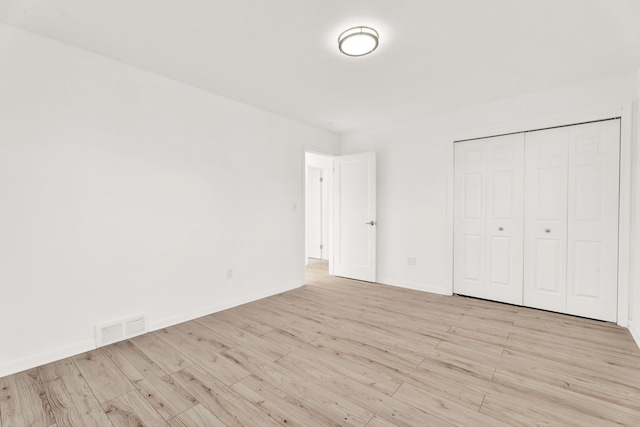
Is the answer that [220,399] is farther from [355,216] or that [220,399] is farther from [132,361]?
[355,216]

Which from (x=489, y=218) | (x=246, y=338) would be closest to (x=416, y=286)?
(x=489, y=218)

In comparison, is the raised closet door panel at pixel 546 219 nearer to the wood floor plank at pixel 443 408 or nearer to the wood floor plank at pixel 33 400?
the wood floor plank at pixel 443 408

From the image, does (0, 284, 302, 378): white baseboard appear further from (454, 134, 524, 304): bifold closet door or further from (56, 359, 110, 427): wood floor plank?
(454, 134, 524, 304): bifold closet door

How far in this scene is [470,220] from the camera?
12.8ft

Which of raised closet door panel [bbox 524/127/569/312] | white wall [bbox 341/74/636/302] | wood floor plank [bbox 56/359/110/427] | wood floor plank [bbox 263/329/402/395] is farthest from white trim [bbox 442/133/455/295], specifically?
wood floor plank [bbox 56/359/110/427]

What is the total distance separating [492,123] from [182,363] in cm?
418

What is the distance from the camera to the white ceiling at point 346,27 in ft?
6.36

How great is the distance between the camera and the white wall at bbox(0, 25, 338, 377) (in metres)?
2.16

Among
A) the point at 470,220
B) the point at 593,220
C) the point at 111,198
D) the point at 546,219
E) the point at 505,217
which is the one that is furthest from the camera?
the point at 470,220

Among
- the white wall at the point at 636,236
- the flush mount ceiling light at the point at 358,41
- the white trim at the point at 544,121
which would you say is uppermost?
the flush mount ceiling light at the point at 358,41

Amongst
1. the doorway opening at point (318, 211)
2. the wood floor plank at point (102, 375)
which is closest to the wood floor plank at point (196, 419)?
the wood floor plank at point (102, 375)

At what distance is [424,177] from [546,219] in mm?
1519

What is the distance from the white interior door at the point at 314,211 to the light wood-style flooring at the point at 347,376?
3.97 m

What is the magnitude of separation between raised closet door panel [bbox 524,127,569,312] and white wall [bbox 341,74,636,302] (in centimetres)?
34
